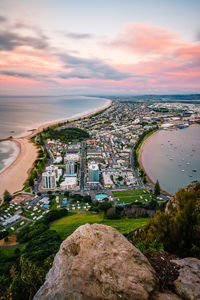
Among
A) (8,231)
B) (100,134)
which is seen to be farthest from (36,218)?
(100,134)

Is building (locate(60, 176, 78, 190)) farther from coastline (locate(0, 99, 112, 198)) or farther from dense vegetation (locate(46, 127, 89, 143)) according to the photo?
dense vegetation (locate(46, 127, 89, 143))

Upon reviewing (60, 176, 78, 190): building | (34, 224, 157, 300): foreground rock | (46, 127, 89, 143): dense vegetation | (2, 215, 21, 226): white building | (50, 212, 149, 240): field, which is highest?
(34, 224, 157, 300): foreground rock

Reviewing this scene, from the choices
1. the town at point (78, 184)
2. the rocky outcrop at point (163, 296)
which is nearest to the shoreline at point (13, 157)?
the town at point (78, 184)

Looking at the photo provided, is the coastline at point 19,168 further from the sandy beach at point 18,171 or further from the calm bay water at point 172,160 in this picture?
the calm bay water at point 172,160

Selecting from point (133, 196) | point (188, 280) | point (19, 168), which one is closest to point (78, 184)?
point (133, 196)

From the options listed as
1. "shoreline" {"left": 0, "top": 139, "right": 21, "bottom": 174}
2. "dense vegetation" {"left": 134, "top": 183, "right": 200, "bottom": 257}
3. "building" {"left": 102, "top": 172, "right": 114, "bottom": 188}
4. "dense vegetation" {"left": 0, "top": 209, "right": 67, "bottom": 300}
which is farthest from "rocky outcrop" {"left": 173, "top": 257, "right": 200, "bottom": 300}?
"shoreline" {"left": 0, "top": 139, "right": 21, "bottom": 174}

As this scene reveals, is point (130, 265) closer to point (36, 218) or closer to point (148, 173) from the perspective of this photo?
point (36, 218)
